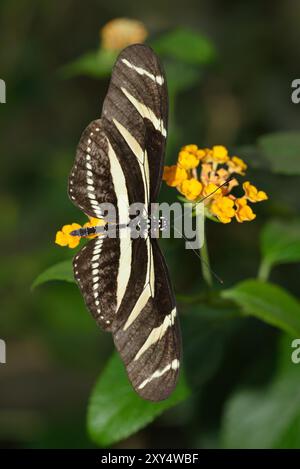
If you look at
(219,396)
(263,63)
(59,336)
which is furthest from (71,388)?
(263,63)

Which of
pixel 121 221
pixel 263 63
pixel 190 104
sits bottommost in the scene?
pixel 121 221

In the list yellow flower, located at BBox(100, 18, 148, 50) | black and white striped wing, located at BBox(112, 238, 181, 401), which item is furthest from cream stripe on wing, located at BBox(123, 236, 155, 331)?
yellow flower, located at BBox(100, 18, 148, 50)

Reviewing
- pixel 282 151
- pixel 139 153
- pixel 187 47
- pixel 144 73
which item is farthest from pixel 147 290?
pixel 187 47

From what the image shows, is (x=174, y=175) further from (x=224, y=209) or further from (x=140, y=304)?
(x=140, y=304)

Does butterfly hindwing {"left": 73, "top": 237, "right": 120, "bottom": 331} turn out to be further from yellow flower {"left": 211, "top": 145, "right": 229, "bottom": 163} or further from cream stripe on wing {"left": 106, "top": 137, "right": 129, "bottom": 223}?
yellow flower {"left": 211, "top": 145, "right": 229, "bottom": 163}

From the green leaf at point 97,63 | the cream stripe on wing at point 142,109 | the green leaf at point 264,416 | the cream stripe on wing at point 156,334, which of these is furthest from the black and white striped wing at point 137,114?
the green leaf at point 97,63
